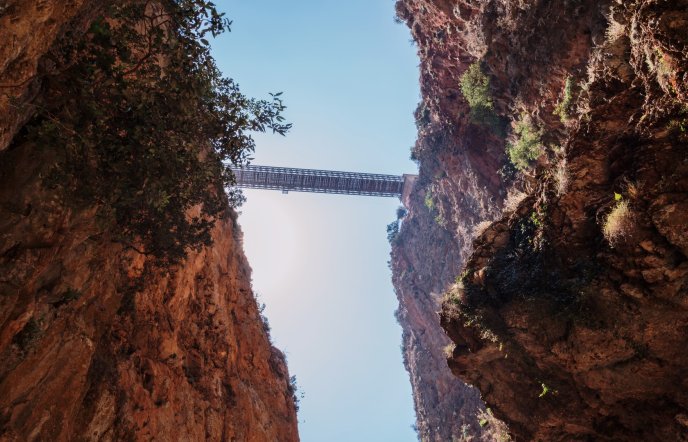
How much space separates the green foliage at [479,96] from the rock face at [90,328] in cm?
1183

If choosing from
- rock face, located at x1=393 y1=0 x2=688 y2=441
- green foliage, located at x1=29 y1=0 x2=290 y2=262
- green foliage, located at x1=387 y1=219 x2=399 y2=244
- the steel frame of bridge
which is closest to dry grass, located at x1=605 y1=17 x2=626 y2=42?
rock face, located at x1=393 y1=0 x2=688 y2=441

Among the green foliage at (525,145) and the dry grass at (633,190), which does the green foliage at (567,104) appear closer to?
the green foliage at (525,145)

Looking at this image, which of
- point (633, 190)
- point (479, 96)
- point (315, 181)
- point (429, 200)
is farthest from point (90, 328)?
point (429, 200)

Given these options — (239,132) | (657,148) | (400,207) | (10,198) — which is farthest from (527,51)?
(400,207)

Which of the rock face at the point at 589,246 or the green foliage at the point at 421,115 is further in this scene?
the green foliage at the point at 421,115

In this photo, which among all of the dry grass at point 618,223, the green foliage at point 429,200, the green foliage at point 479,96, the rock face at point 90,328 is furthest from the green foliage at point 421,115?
the dry grass at point 618,223

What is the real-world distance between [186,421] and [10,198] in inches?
258

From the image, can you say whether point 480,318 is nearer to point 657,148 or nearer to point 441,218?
point 657,148

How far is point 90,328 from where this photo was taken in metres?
7.65

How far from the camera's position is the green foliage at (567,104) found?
11.0 m

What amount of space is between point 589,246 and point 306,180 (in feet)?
75.4

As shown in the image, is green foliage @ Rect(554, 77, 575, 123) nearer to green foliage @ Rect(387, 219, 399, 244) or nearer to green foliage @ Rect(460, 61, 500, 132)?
green foliage @ Rect(460, 61, 500, 132)

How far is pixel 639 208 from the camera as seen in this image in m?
7.70

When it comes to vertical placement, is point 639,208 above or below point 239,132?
below
